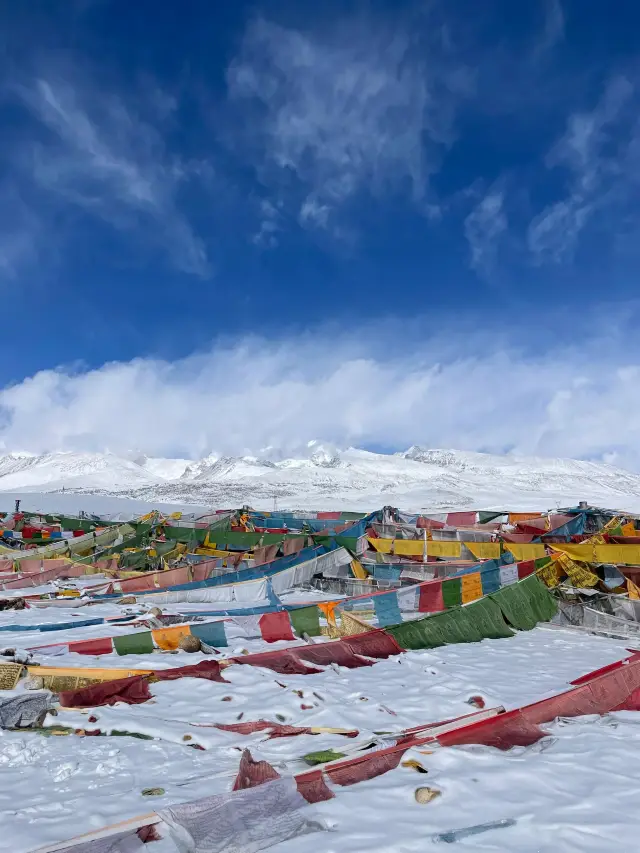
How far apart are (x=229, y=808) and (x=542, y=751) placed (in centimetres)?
363

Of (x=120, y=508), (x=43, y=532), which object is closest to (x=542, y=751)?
(x=43, y=532)

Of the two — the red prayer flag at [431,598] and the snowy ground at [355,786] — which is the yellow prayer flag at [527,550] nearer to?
the red prayer flag at [431,598]

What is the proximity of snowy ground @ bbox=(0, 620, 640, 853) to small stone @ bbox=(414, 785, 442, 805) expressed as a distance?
0.06 metres

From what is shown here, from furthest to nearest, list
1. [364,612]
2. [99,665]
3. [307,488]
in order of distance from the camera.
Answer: [307,488], [364,612], [99,665]

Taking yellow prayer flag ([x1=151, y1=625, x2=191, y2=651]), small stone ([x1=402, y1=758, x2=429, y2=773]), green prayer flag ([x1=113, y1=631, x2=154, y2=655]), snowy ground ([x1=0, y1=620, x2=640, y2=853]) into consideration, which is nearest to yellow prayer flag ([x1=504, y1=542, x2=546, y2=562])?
snowy ground ([x1=0, y1=620, x2=640, y2=853])

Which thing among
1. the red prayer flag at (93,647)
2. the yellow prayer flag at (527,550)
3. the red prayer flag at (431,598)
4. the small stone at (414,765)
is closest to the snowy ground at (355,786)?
the small stone at (414,765)

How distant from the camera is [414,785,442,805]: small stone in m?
4.76

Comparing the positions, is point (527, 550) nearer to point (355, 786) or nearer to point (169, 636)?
point (169, 636)

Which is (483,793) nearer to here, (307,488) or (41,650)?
(41,650)

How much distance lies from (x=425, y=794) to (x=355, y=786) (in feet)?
2.03

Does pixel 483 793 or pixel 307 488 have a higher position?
pixel 307 488

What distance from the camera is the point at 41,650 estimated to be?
9.80 m

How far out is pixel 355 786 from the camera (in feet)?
16.3

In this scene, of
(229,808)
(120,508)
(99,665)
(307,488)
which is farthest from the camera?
(307,488)
